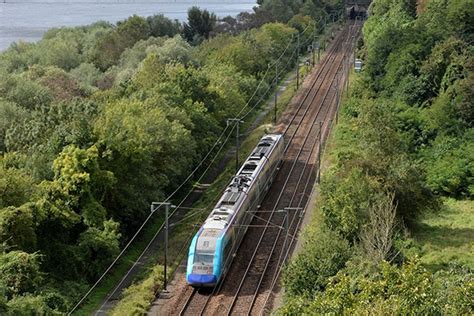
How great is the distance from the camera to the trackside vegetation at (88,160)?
1369 inches

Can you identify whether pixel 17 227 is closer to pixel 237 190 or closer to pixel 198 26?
pixel 237 190

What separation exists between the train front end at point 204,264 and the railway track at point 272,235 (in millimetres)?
976

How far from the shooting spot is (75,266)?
37.5 metres

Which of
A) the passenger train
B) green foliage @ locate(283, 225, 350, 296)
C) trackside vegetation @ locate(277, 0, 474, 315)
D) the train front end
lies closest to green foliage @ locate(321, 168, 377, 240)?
trackside vegetation @ locate(277, 0, 474, 315)

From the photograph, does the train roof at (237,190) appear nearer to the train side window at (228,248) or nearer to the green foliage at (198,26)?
the train side window at (228,248)

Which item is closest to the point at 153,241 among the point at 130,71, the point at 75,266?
the point at 75,266

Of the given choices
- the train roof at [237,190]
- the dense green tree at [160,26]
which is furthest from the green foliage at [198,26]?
the train roof at [237,190]

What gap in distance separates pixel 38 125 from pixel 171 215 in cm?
1121

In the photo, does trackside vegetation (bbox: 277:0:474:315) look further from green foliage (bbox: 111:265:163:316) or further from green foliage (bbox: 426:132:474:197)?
A: green foliage (bbox: 111:265:163:316)

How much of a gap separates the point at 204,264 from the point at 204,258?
0.32 metres

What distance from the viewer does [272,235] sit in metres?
43.4

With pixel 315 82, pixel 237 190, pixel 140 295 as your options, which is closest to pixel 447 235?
pixel 237 190

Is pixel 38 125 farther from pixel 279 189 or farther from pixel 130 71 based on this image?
pixel 130 71

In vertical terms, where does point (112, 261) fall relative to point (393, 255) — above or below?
below
